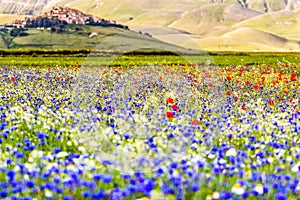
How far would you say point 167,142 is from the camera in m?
6.50

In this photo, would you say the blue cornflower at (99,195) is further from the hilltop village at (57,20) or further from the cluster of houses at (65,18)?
the cluster of houses at (65,18)

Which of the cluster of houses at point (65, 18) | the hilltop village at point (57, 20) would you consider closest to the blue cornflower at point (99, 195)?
the hilltop village at point (57, 20)

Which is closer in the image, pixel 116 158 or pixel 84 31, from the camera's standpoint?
pixel 116 158

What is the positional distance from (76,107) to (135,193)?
6.05m

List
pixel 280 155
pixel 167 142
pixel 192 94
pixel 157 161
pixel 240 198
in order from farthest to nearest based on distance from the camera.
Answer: pixel 192 94, pixel 167 142, pixel 280 155, pixel 157 161, pixel 240 198

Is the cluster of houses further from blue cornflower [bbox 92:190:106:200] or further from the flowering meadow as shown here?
blue cornflower [bbox 92:190:106:200]

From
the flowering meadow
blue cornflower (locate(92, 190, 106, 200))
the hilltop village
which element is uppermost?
the hilltop village

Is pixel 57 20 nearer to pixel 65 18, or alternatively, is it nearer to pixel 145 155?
pixel 65 18

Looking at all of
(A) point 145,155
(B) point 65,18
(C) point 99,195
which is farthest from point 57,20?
(C) point 99,195

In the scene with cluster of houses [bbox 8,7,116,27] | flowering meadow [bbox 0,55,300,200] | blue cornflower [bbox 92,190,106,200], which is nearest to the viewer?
blue cornflower [bbox 92,190,106,200]

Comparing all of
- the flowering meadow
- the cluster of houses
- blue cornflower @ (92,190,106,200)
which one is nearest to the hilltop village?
the cluster of houses

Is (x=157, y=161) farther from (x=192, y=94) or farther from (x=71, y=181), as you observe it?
(x=192, y=94)

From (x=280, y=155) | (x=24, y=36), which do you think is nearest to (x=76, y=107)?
(x=280, y=155)

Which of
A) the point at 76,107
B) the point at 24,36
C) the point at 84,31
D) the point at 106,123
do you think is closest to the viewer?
the point at 106,123
